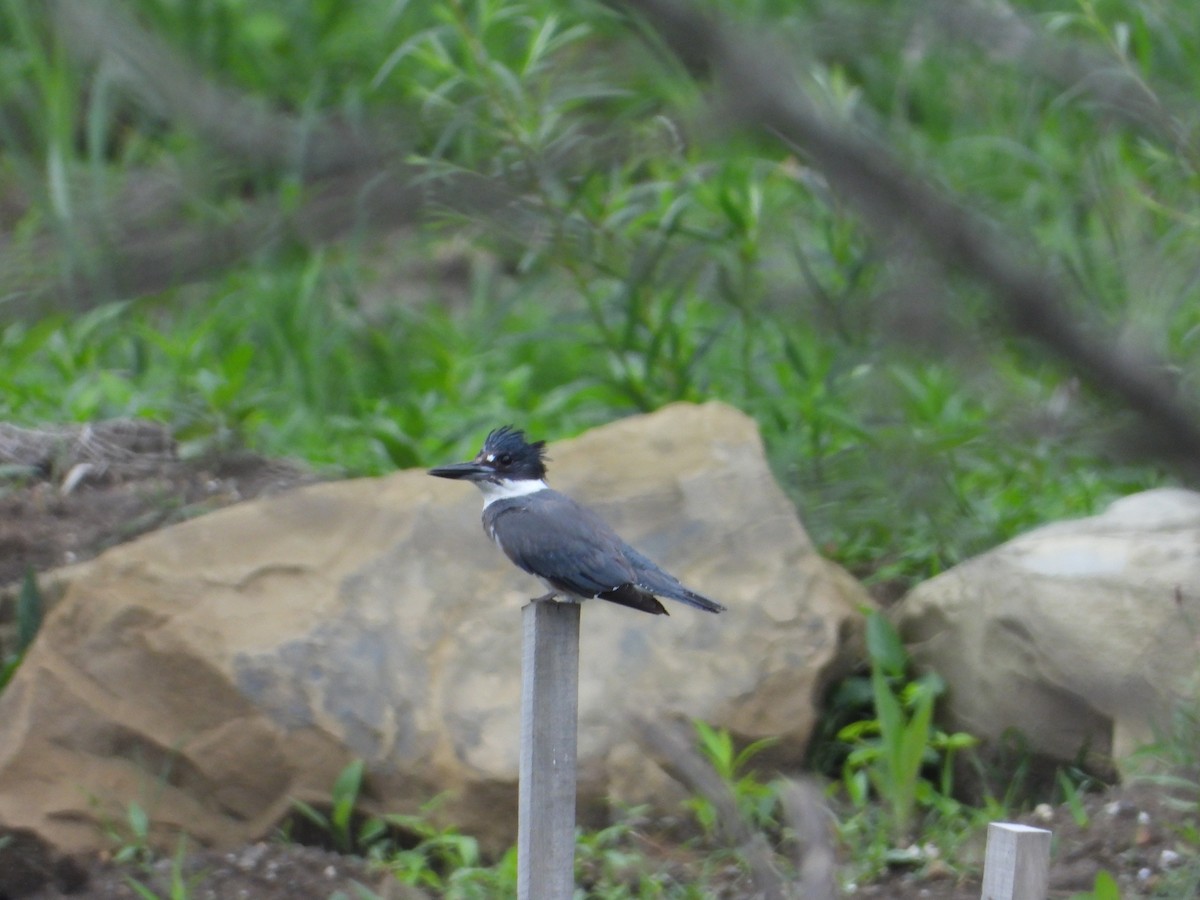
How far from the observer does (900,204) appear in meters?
0.76

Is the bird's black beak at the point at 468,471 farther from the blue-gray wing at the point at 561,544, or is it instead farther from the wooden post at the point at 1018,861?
the wooden post at the point at 1018,861

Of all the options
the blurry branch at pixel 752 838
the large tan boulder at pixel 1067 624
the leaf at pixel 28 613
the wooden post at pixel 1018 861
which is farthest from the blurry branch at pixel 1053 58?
the leaf at pixel 28 613

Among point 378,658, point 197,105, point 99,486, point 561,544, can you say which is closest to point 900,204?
point 197,105

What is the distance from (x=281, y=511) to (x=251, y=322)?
2.80 metres

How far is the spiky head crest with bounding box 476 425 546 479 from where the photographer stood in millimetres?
2891

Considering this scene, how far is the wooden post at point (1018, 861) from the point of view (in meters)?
2.11

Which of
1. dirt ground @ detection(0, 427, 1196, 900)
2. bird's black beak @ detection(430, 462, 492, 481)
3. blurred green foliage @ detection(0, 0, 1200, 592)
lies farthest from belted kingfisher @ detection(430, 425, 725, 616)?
dirt ground @ detection(0, 427, 1196, 900)

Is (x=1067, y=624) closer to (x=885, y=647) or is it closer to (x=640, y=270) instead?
(x=885, y=647)

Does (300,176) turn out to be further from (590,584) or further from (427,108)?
(590,584)

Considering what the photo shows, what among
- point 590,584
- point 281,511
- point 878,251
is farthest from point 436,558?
point 878,251

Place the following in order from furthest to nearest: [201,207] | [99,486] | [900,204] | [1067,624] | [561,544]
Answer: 1. [99,486]
2. [1067,624]
3. [561,544]
4. [201,207]
5. [900,204]

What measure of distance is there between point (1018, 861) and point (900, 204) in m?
1.58

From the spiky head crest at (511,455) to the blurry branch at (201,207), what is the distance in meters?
2.00

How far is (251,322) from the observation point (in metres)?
5.59
